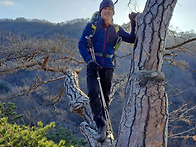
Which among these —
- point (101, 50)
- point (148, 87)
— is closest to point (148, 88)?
point (148, 87)

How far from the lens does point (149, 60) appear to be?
1.30 m

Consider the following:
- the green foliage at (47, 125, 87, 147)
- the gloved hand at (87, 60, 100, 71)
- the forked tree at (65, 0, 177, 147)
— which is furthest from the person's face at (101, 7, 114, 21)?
the green foliage at (47, 125, 87, 147)

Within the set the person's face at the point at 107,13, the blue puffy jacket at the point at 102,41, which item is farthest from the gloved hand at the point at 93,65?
the person's face at the point at 107,13

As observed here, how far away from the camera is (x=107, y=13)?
2.21 meters

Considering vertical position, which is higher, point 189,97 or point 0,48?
point 0,48

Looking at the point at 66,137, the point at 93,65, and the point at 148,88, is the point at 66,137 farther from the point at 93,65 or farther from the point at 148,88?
the point at 148,88

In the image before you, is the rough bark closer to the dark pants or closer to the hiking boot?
the hiking boot

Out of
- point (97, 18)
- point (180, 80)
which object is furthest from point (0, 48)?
point (180, 80)

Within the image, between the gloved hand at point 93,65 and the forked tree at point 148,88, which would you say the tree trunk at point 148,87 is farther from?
the gloved hand at point 93,65

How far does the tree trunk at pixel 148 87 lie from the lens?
3.80 ft

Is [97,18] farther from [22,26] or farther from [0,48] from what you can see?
[22,26]

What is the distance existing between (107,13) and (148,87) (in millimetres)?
1308

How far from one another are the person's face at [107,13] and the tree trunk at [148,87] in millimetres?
870

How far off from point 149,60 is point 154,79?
0.15 meters
